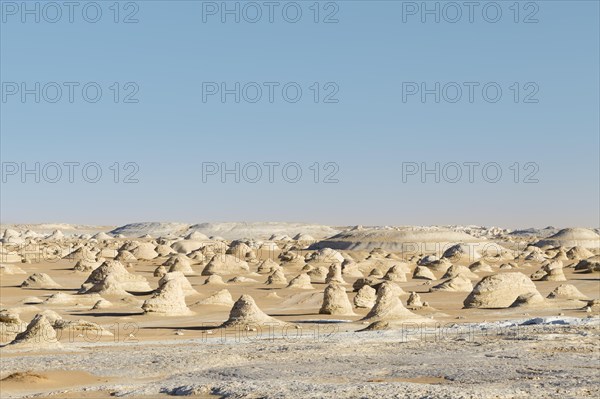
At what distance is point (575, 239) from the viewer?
90.7m

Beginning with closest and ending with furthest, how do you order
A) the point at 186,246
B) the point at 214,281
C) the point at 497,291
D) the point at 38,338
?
the point at 38,338, the point at 497,291, the point at 214,281, the point at 186,246

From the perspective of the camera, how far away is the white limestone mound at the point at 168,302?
24000mm

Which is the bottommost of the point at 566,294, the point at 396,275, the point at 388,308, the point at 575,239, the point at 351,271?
the point at 575,239

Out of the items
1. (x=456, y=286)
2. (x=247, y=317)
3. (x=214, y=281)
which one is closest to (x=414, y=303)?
(x=247, y=317)

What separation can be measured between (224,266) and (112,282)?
44.7 feet

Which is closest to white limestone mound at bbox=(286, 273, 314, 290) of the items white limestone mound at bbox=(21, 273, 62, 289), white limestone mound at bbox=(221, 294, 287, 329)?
white limestone mound at bbox=(21, 273, 62, 289)

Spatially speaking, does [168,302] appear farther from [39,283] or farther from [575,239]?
[575,239]

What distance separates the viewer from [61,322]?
20.0 m

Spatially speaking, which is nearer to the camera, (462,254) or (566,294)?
(566,294)

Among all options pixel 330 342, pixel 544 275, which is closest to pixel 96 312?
pixel 330 342

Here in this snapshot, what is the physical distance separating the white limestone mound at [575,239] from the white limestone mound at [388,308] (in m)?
69.8

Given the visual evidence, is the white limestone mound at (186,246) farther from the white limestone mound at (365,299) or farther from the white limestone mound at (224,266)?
the white limestone mound at (365,299)

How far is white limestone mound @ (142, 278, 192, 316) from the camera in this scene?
Answer: 24000mm

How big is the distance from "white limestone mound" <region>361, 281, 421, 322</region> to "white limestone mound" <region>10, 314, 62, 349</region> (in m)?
7.40
